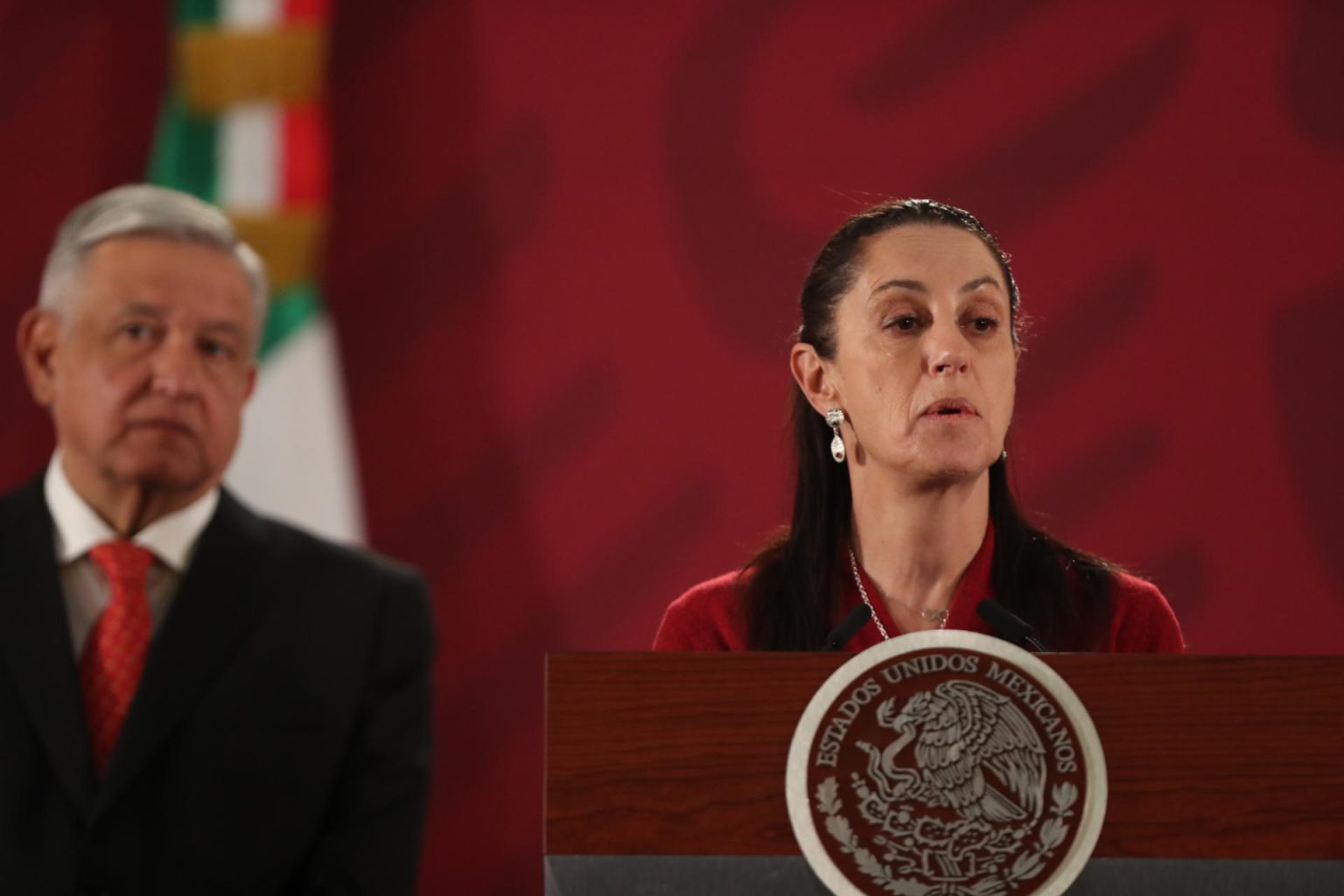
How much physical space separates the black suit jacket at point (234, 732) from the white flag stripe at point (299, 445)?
42.3 inches

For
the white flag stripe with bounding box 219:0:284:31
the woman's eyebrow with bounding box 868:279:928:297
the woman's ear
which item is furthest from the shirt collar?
the white flag stripe with bounding box 219:0:284:31

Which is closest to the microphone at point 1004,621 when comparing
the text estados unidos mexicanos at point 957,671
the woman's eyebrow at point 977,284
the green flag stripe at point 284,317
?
the text estados unidos mexicanos at point 957,671

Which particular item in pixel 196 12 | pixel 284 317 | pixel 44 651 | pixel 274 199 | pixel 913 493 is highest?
pixel 196 12

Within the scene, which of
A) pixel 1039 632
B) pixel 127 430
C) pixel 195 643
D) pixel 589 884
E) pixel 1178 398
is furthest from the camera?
pixel 1178 398

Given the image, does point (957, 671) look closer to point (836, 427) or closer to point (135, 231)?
point (836, 427)

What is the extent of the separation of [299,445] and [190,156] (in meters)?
0.58

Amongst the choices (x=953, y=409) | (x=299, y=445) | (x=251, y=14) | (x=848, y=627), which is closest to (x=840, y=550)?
(x=953, y=409)

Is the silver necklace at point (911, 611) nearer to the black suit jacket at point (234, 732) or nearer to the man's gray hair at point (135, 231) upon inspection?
the black suit jacket at point (234, 732)

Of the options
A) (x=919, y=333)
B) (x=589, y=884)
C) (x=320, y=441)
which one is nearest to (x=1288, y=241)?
(x=919, y=333)

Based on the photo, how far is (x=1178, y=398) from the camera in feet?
9.70

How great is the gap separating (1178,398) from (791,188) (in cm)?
83

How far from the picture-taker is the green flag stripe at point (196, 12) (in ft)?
10.0

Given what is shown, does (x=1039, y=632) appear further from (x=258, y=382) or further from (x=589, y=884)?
(x=258, y=382)

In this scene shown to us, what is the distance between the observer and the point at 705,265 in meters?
3.06
